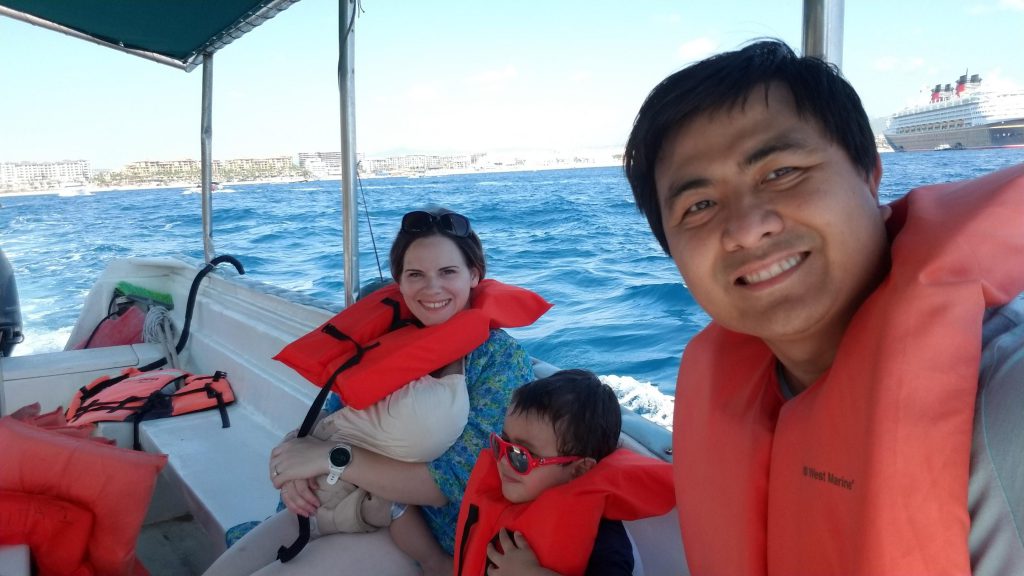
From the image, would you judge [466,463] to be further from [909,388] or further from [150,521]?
[150,521]

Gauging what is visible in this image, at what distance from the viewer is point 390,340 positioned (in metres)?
1.87

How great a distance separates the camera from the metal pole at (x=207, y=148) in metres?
4.05

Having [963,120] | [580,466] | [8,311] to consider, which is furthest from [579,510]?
[963,120]

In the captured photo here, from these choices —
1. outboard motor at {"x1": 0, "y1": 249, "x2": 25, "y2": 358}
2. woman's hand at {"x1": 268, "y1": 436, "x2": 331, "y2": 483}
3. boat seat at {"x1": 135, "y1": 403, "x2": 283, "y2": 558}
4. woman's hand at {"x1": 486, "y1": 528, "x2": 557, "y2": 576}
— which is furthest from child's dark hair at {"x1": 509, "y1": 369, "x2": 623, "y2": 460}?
outboard motor at {"x1": 0, "y1": 249, "x2": 25, "y2": 358}

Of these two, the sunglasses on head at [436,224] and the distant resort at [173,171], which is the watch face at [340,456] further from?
the distant resort at [173,171]

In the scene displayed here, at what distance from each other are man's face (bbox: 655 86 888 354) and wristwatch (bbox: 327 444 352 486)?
991mm

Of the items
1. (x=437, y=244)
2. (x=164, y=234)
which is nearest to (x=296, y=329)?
(x=437, y=244)

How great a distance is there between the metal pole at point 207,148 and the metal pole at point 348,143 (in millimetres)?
1760

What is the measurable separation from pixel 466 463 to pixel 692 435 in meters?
0.70

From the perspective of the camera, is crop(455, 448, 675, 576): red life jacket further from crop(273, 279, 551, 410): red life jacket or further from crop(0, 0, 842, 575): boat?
crop(273, 279, 551, 410): red life jacket

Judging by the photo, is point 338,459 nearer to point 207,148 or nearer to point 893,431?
point 893,431

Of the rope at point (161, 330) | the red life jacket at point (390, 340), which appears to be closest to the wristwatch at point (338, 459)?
the red life jacket at point (390, 340)

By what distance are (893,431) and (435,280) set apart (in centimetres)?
128

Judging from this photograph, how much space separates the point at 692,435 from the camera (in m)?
1.13
